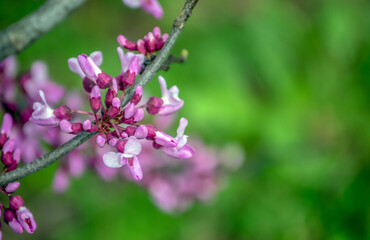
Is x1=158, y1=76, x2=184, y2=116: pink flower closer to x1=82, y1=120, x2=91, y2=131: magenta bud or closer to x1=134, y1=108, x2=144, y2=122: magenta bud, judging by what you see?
x1=134, y1=108, x2=144, y2=122: magenta bud

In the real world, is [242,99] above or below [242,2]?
below

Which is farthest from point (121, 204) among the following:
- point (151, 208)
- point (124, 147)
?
point (124, 147)

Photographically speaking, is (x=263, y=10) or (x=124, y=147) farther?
(x=263, y=10)

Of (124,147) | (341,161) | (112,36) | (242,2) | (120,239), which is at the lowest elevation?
(120,239)

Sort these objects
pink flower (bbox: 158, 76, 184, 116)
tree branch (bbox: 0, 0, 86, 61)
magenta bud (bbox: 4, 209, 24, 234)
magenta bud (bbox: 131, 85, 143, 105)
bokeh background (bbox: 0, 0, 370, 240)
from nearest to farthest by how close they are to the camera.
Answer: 1. tree branch (bbox: 0, 0, 86, 61)
2. magenta bud (bbox: 131, 85, 143, 105)
3. magenta bud (bbox: 4, 209, 24, 234)
4. pink flower (bbox: 158, 76, 184, 116)
5. bokeh background (bbox: 0, 0, 370, 240)

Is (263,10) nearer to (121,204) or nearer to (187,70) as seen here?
(187,70)

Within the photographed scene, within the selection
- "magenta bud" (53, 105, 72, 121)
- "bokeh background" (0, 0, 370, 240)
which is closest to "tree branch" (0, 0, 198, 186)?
"magenta bud" (53, 105, 72, 121)
